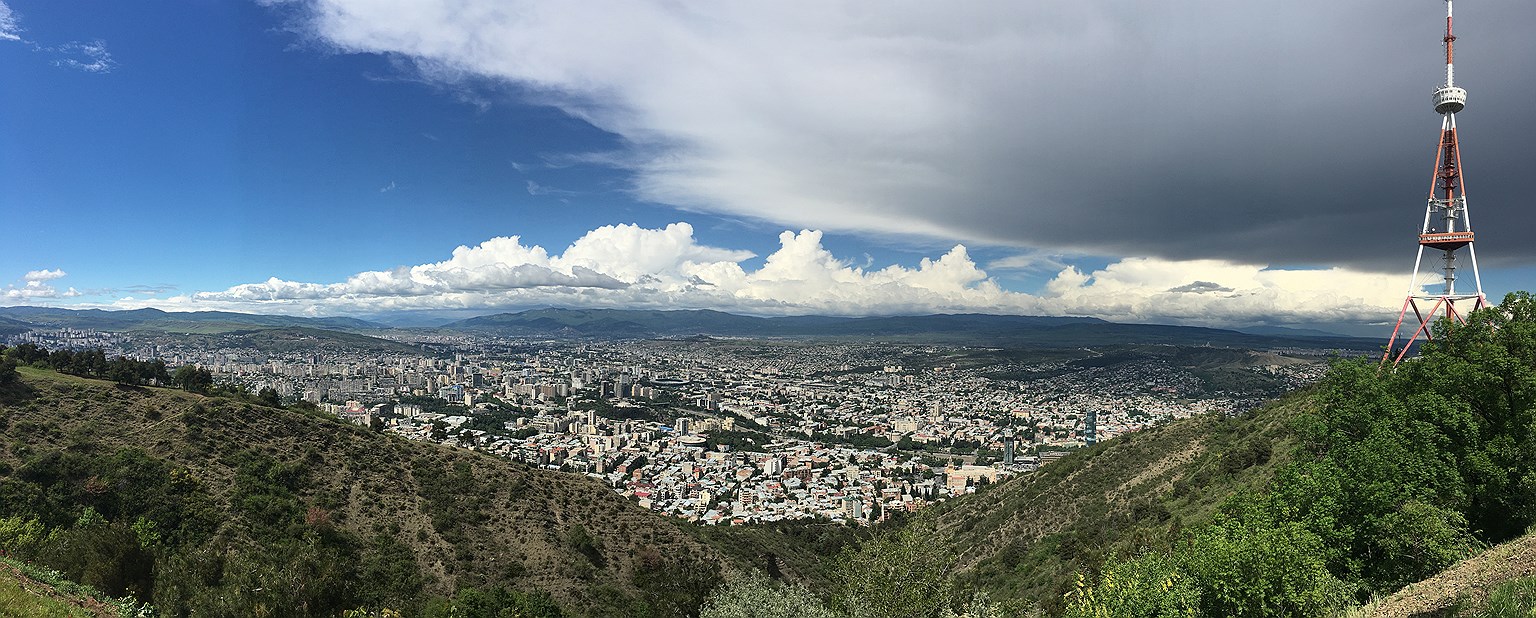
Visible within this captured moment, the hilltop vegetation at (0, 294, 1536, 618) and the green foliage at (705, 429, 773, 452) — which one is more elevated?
the hilltop vegetation at (0, 294, 1536, 618)

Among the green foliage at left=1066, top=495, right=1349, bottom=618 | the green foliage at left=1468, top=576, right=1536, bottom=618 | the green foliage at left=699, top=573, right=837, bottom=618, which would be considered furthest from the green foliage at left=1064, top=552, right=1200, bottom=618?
the green foliage at left=699, top=573, right=837, bottom=618

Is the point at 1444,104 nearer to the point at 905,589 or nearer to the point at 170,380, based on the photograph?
the point at 905,589

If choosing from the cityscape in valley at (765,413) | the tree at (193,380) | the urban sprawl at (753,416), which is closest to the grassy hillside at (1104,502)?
the urban sprawl at (753,416)

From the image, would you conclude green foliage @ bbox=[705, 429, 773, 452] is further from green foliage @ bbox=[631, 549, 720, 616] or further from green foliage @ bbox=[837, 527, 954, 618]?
green foliage @ bbox=[837, 527, 954, 618]

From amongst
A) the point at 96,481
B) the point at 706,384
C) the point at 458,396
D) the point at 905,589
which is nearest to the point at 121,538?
the point at 96,481

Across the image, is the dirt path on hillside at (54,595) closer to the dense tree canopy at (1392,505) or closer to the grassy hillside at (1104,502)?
the dense tree canopy at (1392,505)

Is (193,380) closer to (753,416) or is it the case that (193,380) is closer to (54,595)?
(54,595)

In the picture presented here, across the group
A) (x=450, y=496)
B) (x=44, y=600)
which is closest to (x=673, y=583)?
(x=450, y=496)
